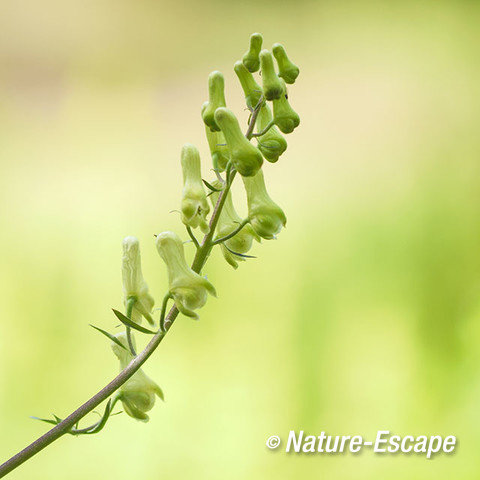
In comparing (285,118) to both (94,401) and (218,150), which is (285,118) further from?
(94,401)

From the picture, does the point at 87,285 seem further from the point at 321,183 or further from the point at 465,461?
the point at 465,461

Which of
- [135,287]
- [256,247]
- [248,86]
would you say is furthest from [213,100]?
[256,247]

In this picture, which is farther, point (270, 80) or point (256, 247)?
point (256, 247)

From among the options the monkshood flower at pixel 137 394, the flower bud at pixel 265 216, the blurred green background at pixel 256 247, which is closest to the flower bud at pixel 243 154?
the flower bud at pixel 265 216

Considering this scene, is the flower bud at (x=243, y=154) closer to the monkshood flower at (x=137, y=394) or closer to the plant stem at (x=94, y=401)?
the plant stem at (x=94, y=401)

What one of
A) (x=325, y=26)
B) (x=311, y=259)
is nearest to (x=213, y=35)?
(x=325, y=26)
